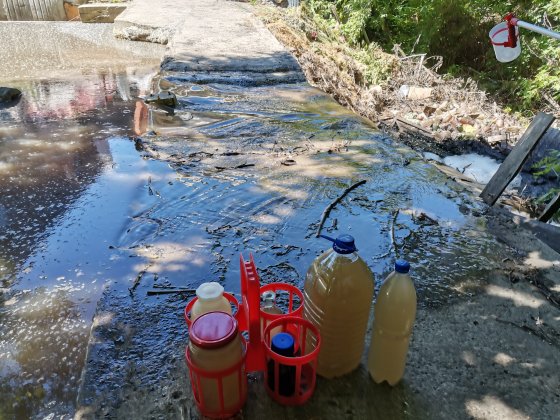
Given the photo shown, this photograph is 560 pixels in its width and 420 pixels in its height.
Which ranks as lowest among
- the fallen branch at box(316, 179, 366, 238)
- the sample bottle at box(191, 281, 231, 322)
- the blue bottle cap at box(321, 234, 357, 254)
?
the fallen branch at box(316, 179, 366, 238)

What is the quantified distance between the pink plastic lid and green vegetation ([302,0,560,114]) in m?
9.95

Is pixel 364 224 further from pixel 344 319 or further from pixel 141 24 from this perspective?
pixel 141 24

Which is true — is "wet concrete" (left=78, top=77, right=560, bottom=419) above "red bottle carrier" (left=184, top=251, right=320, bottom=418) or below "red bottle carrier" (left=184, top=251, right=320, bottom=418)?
below

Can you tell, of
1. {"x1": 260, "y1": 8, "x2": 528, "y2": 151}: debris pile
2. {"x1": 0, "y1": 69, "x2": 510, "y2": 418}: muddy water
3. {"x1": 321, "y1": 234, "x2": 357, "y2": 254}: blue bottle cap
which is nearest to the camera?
{"x1": 321, "y1": 234, "x2": 357, "y2": 254}: blue bottle cap

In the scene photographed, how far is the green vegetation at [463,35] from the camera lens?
9.02 m

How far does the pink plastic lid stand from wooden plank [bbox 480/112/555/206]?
2.96 metres

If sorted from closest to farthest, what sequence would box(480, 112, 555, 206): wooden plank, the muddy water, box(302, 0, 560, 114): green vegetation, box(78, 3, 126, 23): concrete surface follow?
the muddy water → box(480, 112, 555, 206): wooden plank → box(302, 0, 560, 114): green vegetation → box(78, 3, 126, 23): concrete surface

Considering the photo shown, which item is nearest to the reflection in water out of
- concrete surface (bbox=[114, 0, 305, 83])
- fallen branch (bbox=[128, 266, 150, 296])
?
fallen branch (bbox=[128, 266, 150, 296])

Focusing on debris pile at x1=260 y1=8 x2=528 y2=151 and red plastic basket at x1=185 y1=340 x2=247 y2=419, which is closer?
red plastic basket at x1=185 y1=340 x2=247 y2=419

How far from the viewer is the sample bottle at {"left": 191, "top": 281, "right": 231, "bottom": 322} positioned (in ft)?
4.37

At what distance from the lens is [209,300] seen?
134 centimetres

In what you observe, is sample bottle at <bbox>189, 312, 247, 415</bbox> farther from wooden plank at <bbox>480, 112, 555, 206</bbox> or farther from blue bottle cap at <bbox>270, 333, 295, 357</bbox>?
wooden plank at <bbox>480, 112, 555, 206</bbox>

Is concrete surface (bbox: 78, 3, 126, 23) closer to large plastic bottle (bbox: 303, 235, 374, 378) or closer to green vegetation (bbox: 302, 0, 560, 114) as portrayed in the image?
green vegetation (bbox: 302, 0, 560, 114)

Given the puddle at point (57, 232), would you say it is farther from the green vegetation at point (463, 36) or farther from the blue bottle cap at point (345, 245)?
the green vegetation at point (463, 36)
